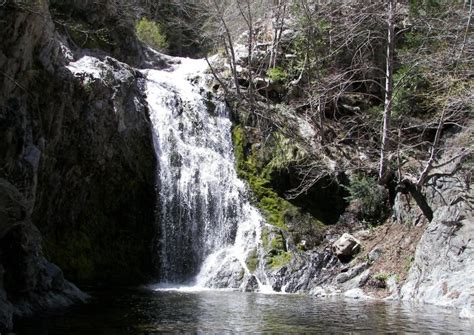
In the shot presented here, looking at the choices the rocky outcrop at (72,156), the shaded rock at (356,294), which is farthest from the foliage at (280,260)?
the rocky outcrop at (72,156)

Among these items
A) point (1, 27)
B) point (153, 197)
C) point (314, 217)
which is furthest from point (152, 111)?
point (1, 27)

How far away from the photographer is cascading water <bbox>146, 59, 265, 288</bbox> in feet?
58.1

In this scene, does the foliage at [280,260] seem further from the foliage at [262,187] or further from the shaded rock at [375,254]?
the shaded rock at [375,254]

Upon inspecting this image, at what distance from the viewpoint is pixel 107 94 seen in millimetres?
17969

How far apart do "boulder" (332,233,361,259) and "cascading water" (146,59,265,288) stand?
2464mm

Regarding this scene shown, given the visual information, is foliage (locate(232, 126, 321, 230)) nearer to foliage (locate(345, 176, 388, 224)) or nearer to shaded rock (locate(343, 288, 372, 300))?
foliage (locate(345, 176, 388, 224))

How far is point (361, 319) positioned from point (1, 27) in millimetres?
9038

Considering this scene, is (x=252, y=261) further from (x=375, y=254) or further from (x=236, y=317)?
(x=236, y=317)

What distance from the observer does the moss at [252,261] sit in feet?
56.7

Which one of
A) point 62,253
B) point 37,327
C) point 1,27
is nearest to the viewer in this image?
point 37,327

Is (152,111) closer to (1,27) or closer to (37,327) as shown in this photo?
(1,27)

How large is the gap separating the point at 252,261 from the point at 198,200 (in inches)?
115

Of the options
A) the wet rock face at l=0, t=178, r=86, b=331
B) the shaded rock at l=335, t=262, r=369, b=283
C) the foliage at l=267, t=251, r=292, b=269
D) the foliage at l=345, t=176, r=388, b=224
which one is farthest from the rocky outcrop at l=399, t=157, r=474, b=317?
the wet rock face at l=0, t=178, r=86, b=331

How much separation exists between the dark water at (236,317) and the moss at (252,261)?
3402 mm
